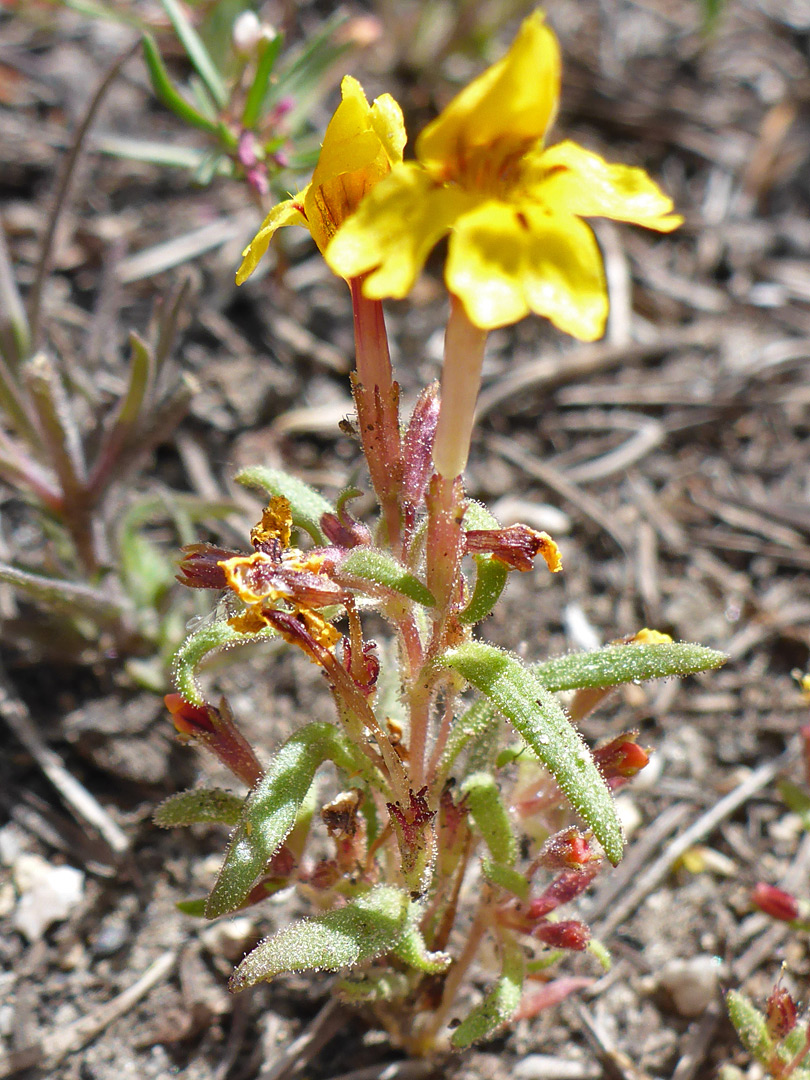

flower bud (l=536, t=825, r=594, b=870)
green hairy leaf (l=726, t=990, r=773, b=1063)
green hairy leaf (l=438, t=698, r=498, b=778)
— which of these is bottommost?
green hairy leaf (l=726, t=990, r=773, b=1063)

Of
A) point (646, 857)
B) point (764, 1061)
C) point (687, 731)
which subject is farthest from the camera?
point (687, 731)

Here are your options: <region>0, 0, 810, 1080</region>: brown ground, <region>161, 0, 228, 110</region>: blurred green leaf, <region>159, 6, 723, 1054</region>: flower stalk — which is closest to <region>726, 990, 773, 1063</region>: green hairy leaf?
<region>0, 0, 810, 1080</region>: brown ground

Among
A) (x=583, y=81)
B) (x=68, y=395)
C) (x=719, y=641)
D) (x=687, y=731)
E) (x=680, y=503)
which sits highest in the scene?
(x=583, y=81)

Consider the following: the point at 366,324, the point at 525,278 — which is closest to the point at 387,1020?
the point at 366,324

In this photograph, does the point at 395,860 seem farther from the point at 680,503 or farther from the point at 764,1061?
the point at 680,503

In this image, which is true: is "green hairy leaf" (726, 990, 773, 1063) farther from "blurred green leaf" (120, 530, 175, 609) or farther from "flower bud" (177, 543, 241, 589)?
"blurred green leaf" (120, 530, 175, 609)

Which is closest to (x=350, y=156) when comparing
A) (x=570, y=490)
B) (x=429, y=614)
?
(x=429, y=614)
